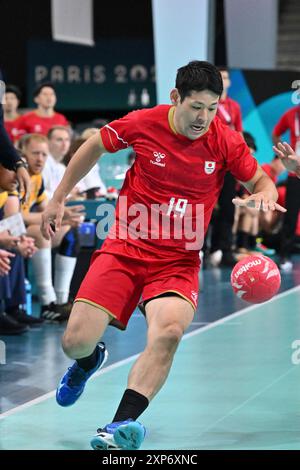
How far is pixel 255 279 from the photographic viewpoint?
5.67 meters

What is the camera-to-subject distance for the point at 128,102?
20141 millimetres

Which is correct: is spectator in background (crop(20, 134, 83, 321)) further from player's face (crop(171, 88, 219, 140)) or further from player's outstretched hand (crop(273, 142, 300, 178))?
player's face (crop(171, 88, 219, 140))

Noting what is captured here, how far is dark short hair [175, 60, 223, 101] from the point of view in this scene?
17.1 feet

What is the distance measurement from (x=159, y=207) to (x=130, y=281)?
424 mm

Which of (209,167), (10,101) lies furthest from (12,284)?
(10,101)

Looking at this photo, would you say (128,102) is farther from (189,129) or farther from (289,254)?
(189,129)

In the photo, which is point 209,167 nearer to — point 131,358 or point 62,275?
point 131,358

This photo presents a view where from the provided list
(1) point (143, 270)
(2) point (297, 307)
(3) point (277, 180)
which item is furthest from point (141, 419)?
(3) point (277, 180)

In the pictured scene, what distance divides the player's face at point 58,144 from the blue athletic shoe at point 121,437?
669 centimetres

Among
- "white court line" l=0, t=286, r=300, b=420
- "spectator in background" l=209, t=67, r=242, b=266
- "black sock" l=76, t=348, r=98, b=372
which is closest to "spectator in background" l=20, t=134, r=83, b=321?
"white court line" l=0, t=286, r=300, b=420

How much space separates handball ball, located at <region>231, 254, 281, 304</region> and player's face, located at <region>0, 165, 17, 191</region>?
2931 millimetres

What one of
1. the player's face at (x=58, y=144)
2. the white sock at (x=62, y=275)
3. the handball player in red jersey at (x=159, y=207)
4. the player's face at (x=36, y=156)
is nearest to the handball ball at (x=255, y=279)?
the handball player in red jersey at (x=159, y=207)

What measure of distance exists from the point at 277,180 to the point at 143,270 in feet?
32.0
